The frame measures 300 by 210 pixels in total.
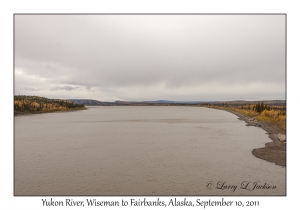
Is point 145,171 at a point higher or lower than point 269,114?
lower

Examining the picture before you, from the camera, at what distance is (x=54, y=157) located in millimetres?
15234

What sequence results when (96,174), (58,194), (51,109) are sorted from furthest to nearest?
(51,109)
(96,174)
(58,194)

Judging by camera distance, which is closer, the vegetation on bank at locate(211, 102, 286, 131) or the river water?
the river water

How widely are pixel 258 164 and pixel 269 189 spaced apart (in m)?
3.73

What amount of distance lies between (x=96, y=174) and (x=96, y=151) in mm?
5758

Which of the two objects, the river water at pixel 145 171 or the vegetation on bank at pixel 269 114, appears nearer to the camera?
the river water at pixel 145 171

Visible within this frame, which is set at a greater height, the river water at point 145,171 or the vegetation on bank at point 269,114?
the vegetation on bank at point 269,114

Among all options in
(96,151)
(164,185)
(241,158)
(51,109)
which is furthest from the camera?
(51,109)

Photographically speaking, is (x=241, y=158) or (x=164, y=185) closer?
(x=164, y=185)

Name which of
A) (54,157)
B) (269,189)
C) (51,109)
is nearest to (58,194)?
(54,157)

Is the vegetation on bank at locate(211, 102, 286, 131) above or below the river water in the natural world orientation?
above

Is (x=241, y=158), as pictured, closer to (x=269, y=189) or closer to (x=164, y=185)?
(x=269, y=189)

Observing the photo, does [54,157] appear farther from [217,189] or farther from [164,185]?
[217,189]

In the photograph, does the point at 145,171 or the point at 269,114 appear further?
the point at 269,114
